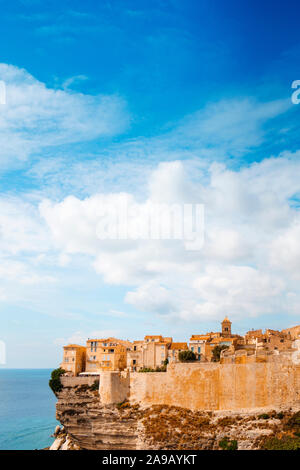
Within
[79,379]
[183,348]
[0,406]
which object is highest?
[183,348]

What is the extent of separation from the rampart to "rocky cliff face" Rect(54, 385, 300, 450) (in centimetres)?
83

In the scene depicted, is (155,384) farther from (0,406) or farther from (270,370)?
(0,406)

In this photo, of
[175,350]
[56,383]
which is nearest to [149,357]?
[175,350]

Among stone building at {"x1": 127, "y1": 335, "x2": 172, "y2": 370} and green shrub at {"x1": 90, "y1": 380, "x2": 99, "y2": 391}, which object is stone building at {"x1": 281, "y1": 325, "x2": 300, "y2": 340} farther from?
green shrub at {"x1": 90, "y1": 380, "x2": 99, "y2": 391}

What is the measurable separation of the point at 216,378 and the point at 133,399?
9105 millimetres

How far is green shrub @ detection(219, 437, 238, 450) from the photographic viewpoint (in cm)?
3165

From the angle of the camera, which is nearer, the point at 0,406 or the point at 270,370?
the point at 270,370

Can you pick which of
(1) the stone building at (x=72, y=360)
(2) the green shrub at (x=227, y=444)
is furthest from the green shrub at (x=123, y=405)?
(1) the stone building at (x=72, y=360)

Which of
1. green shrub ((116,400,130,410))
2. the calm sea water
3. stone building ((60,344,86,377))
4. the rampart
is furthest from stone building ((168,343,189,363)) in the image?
the calm sea water

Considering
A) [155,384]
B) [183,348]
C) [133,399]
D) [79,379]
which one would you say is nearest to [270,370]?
[155,384]

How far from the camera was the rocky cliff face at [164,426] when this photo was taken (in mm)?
31484

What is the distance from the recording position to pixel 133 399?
4091cm

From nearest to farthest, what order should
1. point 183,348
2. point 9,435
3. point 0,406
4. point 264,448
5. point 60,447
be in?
point 264,448, point 60,447, point 183,348, point 9,435, point 0,406
